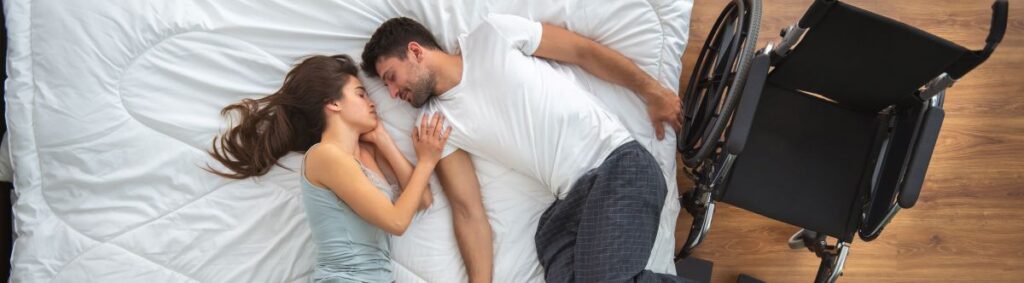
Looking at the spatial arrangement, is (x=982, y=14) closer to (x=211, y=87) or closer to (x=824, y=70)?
(x=824, y=70)

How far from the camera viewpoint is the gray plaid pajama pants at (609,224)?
1.48 m

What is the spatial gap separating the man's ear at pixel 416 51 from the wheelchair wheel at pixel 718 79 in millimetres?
756

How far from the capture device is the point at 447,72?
5.32 ft

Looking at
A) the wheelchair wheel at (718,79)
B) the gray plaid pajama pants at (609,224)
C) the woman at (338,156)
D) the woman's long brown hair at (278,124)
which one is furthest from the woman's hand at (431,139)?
the wheelchair wheel at (718,79)

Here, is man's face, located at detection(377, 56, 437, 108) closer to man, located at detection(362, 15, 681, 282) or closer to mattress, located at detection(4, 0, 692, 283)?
man, located at detection(362, 15, 681, 282)

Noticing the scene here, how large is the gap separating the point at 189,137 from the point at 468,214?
78 centimetres

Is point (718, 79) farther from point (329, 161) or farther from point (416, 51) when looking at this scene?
point (329, 161)

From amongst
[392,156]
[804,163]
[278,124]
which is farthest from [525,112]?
[804,163]

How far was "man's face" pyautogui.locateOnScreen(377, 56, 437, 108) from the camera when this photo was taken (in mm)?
1564

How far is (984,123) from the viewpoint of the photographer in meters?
2.06

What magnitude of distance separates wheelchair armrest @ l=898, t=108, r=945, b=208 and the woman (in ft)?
3.51

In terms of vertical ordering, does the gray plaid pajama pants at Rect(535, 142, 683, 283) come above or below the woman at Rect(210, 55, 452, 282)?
below

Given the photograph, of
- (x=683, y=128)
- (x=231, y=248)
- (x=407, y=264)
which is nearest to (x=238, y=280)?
(x=231, y=248)

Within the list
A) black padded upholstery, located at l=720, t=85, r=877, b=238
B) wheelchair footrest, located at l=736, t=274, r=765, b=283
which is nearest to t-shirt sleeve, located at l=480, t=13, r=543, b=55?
black padded upholstery, located at l=720, t=85, r=877, b=238
